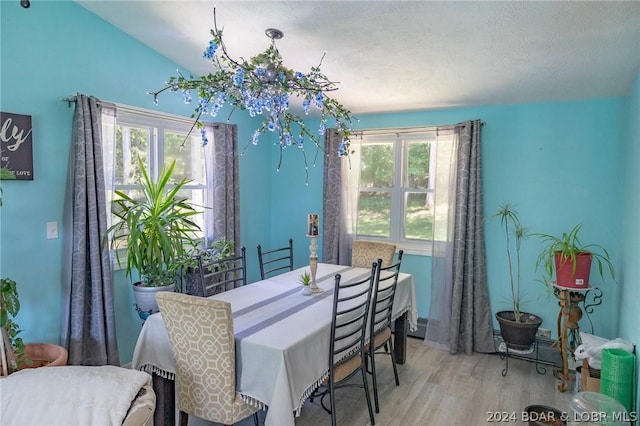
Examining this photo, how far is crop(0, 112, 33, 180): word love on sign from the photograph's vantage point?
242 cm

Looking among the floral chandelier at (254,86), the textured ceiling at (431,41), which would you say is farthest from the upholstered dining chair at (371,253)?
the floral chandelier at (254,86)

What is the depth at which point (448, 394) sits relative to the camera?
2871 mm

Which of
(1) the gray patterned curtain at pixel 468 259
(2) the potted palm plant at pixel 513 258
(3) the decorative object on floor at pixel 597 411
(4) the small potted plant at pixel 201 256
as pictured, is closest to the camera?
(3) the decorative object on floor at pixel 597 411

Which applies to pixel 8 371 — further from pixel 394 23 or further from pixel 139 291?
pixel 394 23

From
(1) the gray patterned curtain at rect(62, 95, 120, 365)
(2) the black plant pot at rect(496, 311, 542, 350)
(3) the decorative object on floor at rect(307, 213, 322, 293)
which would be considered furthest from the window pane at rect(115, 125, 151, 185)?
(2) the black plant pot at rect(496, 311, 542, 350)

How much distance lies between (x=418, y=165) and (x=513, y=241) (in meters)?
1.13

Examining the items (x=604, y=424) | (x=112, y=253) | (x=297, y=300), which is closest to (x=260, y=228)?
(x=112, y=253)

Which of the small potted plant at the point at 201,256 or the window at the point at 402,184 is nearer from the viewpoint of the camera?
the small potted plant at the point at 201,256

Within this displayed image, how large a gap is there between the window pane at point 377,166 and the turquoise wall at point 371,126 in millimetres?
241

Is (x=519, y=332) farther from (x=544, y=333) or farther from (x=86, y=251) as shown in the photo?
(x=86, y=251)

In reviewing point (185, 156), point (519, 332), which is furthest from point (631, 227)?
point (185, 156)

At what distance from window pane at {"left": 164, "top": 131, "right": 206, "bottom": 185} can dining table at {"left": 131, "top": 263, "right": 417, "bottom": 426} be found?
1547 mm

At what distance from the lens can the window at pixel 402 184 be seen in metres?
3.92

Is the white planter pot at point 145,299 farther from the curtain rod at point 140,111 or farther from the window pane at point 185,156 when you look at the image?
the curtain rod at point 140,111
